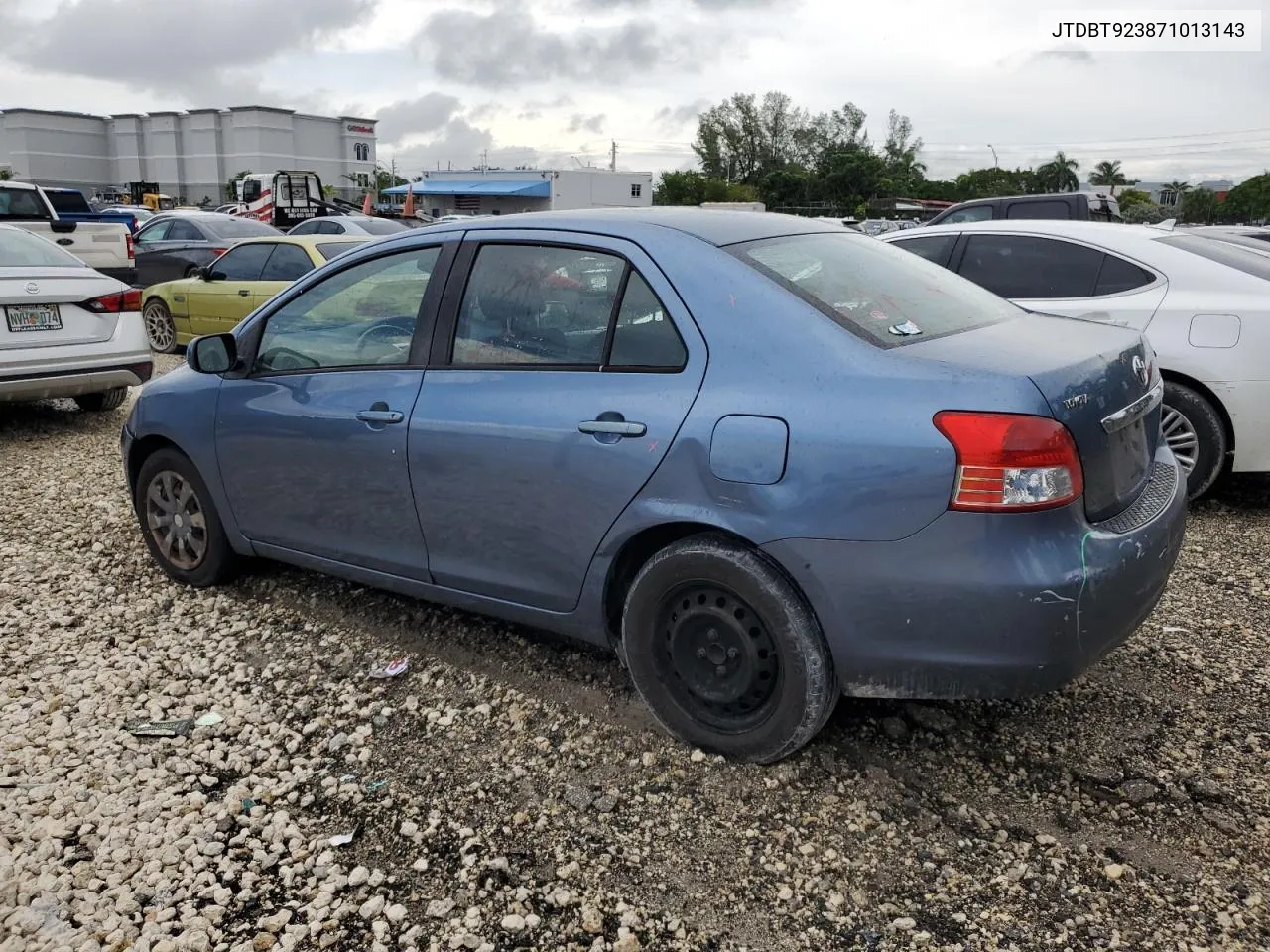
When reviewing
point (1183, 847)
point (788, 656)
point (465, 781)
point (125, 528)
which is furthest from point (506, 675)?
point (125, 528)

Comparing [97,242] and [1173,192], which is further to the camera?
[1173,192]

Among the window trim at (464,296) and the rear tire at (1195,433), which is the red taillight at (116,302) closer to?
the window trim at (464,296)

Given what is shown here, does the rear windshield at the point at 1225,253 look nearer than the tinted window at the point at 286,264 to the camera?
Yes

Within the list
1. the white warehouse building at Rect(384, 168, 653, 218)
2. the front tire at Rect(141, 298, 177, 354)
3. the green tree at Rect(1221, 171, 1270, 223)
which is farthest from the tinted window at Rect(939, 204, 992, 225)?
the green tree at Rect(1221, 171, 1270, 223)

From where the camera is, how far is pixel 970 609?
102 inches

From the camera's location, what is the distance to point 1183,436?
5422mm

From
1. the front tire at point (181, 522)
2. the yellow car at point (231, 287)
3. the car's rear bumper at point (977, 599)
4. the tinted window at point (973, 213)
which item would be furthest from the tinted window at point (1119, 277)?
the yellow car at point (231, 287)

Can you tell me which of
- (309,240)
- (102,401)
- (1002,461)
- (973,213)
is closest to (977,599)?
(1002,461)

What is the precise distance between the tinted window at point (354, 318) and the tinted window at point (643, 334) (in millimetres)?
911

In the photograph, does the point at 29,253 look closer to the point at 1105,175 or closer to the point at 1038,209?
the point at 1038,209

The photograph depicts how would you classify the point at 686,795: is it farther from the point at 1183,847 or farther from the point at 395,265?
the point at 395,265

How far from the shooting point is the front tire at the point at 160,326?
11.5 metres

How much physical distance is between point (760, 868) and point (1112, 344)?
6.17ft

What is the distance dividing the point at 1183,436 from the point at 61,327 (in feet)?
24.4
